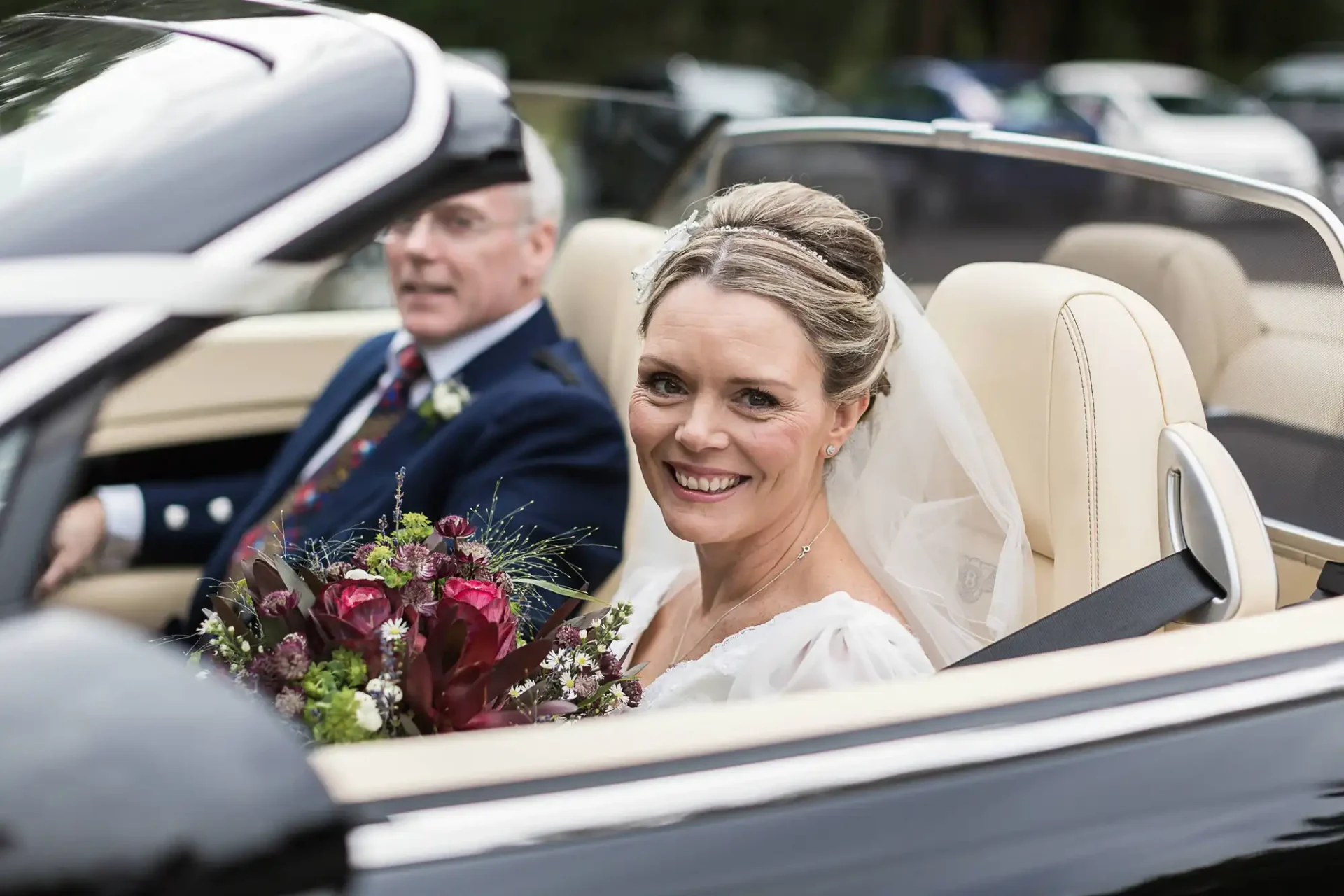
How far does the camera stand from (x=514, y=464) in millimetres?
2709

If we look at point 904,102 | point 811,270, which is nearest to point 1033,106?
point 904,102

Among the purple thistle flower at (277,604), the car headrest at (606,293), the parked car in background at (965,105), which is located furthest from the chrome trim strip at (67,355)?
the parked car in background at (965,105)

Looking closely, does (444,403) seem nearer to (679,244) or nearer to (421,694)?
(679,244)

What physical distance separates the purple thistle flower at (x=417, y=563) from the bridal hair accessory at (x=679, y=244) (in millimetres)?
779

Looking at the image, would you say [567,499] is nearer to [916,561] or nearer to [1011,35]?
[916,561]

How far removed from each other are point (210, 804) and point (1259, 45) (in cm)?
2851

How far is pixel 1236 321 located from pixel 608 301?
52.6 inches

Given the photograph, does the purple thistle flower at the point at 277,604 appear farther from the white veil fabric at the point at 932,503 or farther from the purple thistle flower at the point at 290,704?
the white veil fabric at the point at 932,503

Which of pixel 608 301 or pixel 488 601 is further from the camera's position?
pixel 608 301

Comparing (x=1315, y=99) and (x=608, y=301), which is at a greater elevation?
(x=608, y=301)

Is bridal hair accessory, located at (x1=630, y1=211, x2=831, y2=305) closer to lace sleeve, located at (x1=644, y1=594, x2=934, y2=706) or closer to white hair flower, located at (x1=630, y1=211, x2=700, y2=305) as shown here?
white hair flower, located at (x1=630, y1=211, x2=700, y2=305)

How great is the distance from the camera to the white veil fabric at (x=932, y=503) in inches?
83.4

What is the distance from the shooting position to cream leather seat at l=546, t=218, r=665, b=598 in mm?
2859

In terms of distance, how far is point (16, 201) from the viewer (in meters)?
1.29
